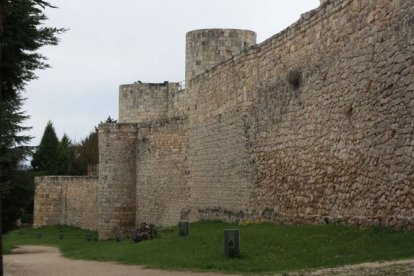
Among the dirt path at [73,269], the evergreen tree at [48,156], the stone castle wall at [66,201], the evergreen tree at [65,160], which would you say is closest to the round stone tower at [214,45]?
the dirt path at [73,269]

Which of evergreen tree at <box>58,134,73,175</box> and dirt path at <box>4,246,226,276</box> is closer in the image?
dirt path at <box>4,246,226,276</box>

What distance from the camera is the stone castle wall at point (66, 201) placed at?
39.2 meters

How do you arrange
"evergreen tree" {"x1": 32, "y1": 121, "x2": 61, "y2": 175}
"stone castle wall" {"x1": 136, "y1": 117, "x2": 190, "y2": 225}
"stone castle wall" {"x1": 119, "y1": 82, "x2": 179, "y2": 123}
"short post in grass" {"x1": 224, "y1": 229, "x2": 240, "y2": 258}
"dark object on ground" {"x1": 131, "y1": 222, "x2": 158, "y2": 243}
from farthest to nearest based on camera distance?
"evergreen tree" {"x1": 32, "y1": 121, "x2": 61, "y2": 175} < "stone castle wall" {"x1": 119, "y1": 82, "x2": 179, "y2": 123} < "stone castle wall" {"x1": 136, "y1": 117, "x2": 190, "y2": 225} < "dark object on ground" {"x1": 131, "y1": 222, "x2": 158, "y2": 243} < "short post in grass" {"x1": 224, "y1": 229, "x2": 240, "y2": 258}

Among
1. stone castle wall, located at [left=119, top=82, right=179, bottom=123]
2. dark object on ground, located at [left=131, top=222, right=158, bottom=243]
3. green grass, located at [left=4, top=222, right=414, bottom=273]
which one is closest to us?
green grass, located at [left=4, top=222, right=414, bottom=273]

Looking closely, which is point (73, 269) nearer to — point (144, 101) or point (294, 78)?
point (294, 78)

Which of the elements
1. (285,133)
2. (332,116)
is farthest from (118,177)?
(332,116)

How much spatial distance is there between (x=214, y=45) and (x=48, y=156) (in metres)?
39.3

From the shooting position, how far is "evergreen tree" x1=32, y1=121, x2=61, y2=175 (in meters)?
61.8

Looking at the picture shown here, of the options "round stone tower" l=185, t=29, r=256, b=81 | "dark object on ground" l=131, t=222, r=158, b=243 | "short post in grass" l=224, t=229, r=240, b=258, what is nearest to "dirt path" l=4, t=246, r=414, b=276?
"short post in grass" l=224, t=229, r=240, b=258

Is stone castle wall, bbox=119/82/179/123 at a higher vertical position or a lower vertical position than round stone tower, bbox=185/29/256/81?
lower

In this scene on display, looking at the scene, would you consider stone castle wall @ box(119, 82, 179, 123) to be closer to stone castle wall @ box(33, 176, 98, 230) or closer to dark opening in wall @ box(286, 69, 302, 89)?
stone castle wall @ box(33, 176, 98, 230)

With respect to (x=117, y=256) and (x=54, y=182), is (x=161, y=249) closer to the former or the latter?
(x=117, y=256)

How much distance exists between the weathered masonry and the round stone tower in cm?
4

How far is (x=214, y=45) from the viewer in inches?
1052
